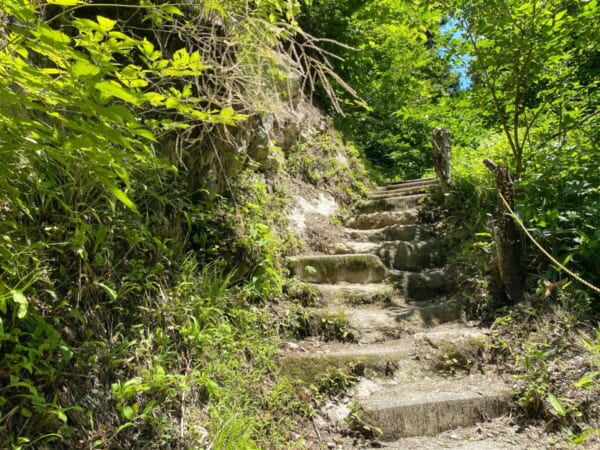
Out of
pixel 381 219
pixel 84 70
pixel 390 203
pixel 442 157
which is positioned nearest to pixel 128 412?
pixel 84 70

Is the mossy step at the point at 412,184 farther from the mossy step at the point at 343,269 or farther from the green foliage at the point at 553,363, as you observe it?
the green foliage at the point at 553,363

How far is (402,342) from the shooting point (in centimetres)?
296

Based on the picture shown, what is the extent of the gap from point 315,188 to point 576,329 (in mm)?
3355

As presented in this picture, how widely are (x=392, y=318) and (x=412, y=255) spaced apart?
1.12 metres

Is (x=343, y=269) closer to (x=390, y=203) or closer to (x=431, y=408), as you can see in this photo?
(x=431, y=408)

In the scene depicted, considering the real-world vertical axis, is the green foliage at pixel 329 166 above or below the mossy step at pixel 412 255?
above

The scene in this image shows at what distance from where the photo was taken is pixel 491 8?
11.5 ft

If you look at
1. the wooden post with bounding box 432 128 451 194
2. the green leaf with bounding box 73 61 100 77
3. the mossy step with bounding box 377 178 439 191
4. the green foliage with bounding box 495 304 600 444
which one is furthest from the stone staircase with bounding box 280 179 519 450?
the green leaf with bounding box 73 61 100 77

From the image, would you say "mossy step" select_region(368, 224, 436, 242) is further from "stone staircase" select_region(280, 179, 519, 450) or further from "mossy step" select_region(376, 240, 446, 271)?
"mossy step" select_region(376, 240, 446, 271)

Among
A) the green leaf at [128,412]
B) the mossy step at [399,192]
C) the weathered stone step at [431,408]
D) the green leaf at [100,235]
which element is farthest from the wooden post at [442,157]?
the green leaf at [128,412]

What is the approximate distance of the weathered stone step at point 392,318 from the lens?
3.08m

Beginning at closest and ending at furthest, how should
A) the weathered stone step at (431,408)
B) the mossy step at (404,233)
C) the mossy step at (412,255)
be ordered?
1. the weathered stone step at (431,408)
2. the mossy step at (412,255)
3. the mossy step at (404,233)

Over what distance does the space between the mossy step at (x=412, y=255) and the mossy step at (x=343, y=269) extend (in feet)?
1.13

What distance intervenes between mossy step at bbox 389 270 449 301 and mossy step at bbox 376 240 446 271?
0.82ft
